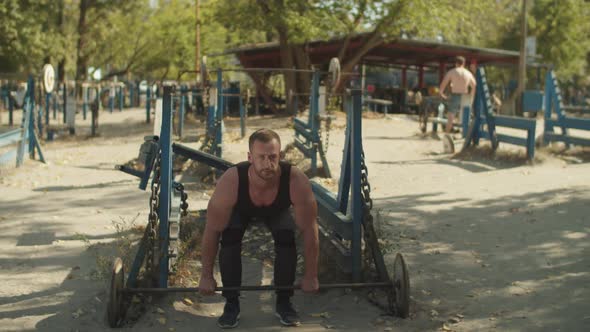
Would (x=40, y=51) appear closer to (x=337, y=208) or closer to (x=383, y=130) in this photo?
(x=383, y=130)

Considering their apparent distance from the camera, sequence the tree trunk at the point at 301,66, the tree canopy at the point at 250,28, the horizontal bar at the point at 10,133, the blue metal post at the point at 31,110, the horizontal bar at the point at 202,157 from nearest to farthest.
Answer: the horizontal bar at the point at 202,157
the horizontal bar at the point at 10,133
the blue metal post at the point at 31,110
the tree canopy at the point at 250,28
the tree trunk at the point at 301,66

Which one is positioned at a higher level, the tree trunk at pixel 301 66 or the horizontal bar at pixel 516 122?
the tree trunk at pixel 301 66

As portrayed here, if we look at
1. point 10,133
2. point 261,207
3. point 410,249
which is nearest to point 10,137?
point 10,133

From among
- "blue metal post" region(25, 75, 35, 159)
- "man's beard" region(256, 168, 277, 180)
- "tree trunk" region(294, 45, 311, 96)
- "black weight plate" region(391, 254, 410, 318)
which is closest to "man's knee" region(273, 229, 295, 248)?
"man's beard" region(256, 168, 277, 180)

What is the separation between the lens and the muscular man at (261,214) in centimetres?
420

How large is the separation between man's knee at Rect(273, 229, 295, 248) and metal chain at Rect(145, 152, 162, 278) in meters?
0.73

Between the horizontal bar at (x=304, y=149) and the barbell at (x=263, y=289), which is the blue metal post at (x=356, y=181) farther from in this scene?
the horizontal bar at (x=304, y=149)

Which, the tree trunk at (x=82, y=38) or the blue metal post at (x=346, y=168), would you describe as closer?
the blue metal post at (x=346, y=168)

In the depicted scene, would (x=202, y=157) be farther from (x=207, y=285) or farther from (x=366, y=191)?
(x=207, y=285)

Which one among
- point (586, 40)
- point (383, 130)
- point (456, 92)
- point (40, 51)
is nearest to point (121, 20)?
point (40, 51)

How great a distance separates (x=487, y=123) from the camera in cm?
1248

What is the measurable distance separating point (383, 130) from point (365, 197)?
14.3 metres

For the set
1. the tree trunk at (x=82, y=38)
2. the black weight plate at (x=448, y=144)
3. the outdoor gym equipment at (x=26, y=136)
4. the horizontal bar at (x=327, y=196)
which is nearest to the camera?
the horizontal bar at (x=327, y=196)

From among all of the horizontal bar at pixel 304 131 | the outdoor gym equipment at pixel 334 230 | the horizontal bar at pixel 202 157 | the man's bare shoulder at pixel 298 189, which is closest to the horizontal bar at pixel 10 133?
the horizontal bar at pixel 304 131
